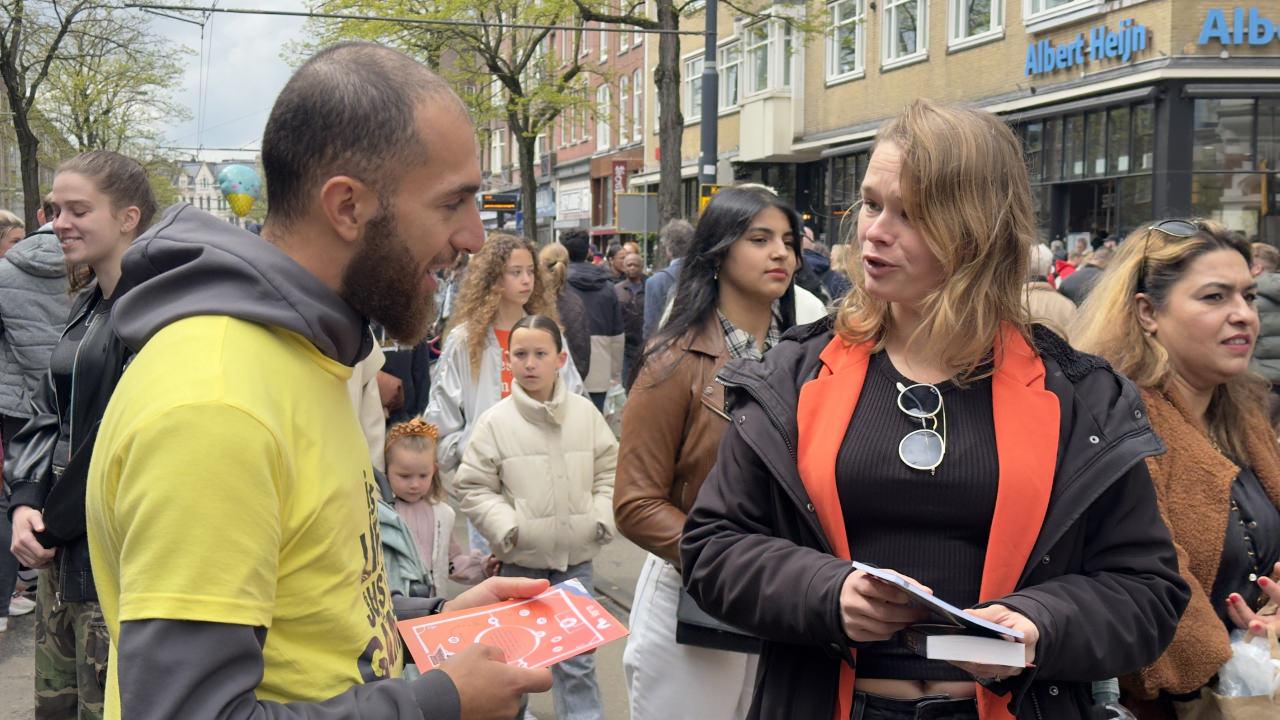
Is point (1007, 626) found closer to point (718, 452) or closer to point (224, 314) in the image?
point (718, 452)

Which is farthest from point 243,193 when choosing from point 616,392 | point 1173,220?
point 1173,220

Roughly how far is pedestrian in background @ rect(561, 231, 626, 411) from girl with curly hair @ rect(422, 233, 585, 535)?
415cm

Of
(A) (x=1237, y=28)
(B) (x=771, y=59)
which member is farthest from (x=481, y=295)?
(B) (x=771, y=59)

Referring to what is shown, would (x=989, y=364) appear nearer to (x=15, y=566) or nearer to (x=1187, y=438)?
(x=1187, y=438)

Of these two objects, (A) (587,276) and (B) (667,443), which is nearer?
(B) (667,443)

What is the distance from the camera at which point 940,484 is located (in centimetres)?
221

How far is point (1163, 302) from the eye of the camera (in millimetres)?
3166

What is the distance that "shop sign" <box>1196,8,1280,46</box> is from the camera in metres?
18.2

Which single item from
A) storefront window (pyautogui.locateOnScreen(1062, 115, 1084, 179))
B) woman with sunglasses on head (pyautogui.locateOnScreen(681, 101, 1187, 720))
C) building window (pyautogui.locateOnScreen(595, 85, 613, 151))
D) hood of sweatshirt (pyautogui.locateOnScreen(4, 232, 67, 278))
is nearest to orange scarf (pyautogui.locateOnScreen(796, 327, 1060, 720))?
woman with sunglasses on head (pyautogui.locateOnScreen(681, 101, 1187, 720))

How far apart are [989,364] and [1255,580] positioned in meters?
1.20

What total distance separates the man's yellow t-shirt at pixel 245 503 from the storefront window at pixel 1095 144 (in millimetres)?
20520

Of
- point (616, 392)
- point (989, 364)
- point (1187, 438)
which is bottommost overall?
point (616, 392)

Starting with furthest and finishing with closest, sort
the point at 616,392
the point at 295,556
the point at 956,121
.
Result: the point at 616,392
the point at 956,121
the point at 295,556

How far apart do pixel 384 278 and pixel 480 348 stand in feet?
14.6
